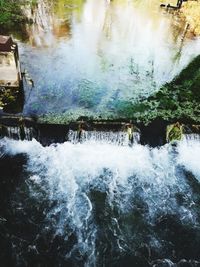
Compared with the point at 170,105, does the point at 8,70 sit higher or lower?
higher

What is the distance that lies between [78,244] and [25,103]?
24.1 feet

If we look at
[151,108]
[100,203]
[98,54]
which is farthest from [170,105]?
[98,54]

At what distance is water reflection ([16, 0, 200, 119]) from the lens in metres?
15.4

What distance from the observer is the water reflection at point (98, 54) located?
15.4 metres

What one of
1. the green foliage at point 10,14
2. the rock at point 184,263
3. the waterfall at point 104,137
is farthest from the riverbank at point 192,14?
the rock at point 184,263

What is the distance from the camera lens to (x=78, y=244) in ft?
32.8

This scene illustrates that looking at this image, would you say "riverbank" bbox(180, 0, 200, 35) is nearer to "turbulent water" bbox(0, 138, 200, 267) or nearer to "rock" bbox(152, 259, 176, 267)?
"turbulent water" bbox(0, 138, 200, 267)

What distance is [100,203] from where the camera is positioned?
37.0 feet

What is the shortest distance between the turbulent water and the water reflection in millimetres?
2631

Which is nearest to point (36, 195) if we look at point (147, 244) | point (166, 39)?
point (147, 244)

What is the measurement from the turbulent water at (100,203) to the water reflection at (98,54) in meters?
2.63

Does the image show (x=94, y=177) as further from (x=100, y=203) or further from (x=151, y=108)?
(x=151, y=108)

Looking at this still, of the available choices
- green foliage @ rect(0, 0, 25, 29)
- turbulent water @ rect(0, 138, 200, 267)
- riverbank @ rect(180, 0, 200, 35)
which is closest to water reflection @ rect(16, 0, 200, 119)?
riverbank @ rect(180, 0, 200, 35)

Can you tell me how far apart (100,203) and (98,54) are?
11162mm
